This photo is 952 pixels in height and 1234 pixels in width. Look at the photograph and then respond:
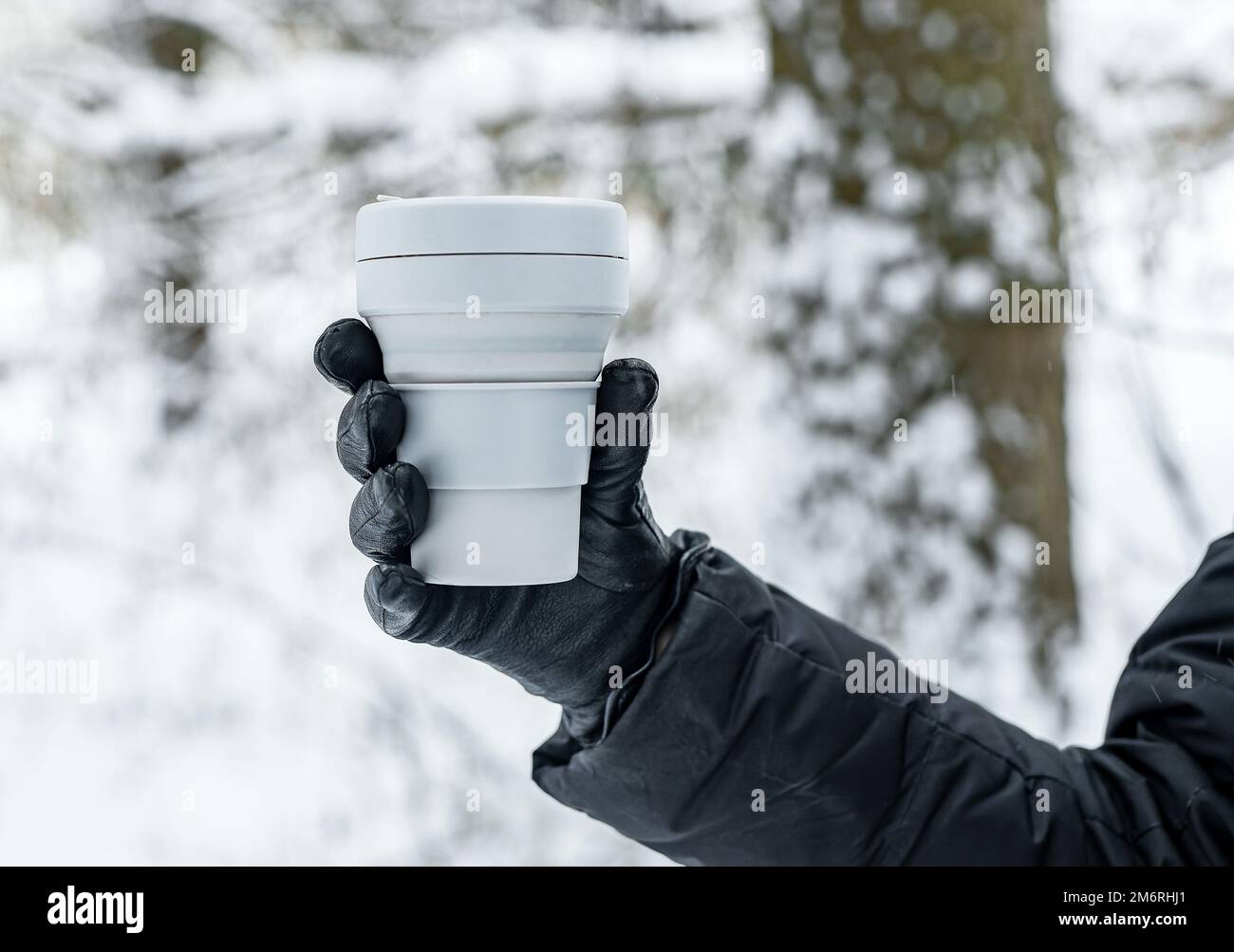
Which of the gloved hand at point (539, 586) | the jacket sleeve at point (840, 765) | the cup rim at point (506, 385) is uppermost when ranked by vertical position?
the cup rim at point (506, 385)

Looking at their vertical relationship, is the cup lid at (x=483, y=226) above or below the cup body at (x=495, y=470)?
above

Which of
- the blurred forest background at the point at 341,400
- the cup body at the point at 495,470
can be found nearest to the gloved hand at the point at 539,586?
the cup body at the point at 495,470

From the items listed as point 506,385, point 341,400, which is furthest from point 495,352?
point 341,400

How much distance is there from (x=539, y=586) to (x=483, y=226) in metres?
0.38

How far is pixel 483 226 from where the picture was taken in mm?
852

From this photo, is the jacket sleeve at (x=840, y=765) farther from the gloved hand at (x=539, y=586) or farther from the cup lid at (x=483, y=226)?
the cup lid at (x=483, y=226)

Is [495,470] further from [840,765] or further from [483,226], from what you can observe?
[840,765]

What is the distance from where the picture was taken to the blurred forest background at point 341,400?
2664 mm

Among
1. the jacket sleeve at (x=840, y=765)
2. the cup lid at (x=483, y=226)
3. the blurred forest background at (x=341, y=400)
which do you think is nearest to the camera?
the cup lid at (x=483, y=226)

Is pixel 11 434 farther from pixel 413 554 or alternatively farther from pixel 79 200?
pixel 413 554

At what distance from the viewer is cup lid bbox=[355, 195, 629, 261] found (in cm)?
85

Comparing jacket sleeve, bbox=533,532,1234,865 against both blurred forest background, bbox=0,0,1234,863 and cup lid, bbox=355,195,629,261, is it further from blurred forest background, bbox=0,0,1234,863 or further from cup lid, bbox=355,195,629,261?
blurred forest background, bbox=0,0,1234,863

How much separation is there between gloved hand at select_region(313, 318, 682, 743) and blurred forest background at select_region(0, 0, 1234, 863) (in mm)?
1610

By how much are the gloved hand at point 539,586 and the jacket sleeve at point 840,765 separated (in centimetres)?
4
